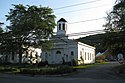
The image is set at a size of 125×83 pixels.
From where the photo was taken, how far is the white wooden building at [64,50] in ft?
198

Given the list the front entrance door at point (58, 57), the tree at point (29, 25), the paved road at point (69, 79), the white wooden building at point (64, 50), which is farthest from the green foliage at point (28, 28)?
the paved road at point (69, 79)

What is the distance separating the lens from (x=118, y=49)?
46.8 meters

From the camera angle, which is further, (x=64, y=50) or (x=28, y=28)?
(x=64, y=50)

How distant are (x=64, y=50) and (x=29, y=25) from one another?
49.3 ft

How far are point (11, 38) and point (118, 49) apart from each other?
19.2 metres

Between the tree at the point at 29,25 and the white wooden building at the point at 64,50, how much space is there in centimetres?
745

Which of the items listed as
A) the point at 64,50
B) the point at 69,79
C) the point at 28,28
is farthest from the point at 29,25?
the point at 69,79

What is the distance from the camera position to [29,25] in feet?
160

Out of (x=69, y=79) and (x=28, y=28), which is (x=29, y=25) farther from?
(x=69, y=79)

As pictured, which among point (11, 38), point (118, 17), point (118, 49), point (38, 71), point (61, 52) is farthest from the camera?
point (61, 52)

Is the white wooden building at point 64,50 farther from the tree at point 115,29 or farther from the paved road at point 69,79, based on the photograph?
the paved road at point 69,79

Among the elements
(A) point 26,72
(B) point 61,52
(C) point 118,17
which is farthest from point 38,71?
(B) point 61,52

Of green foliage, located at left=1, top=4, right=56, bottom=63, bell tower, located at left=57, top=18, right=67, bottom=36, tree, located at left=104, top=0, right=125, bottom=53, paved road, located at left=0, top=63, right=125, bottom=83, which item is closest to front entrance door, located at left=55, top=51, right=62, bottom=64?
bell tower, located at left=57, top=18, right=67, bottom=36

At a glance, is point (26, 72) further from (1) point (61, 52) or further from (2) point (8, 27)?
(1) point (61, 52)
